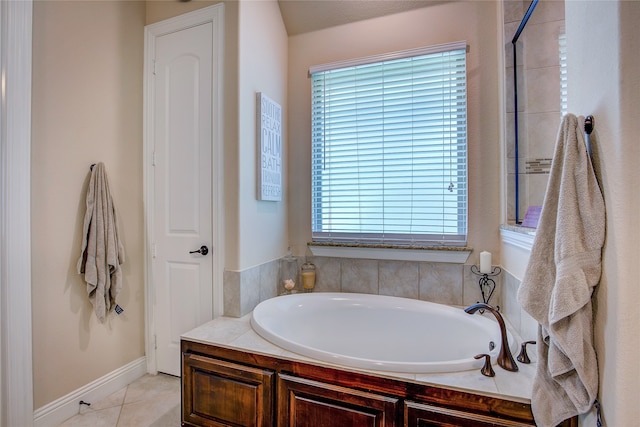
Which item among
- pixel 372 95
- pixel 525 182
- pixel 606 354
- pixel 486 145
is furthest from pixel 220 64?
pixel 606 354

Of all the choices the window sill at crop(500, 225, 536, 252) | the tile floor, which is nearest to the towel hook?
the window sill at crop(500, 225, 536, 252)

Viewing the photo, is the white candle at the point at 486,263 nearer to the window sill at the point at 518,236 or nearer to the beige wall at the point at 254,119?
the window sill at the point at 518,236

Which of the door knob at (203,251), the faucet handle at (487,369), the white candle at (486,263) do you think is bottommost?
the faucet handle at (487,369)

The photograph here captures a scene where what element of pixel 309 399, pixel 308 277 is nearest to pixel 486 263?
pixel 308 277

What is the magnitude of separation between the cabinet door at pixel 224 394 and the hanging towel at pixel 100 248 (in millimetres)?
775

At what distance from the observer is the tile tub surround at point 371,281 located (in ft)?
6.55

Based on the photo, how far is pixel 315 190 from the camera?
254cm

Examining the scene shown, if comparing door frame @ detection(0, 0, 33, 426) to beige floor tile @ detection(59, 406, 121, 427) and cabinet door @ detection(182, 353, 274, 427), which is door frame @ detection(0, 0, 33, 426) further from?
cabinet door @ detection(182, 353, 274, 427)

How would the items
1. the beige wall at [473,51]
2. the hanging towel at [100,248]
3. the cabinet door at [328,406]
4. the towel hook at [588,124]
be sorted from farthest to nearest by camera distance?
the beige wall at [473,51], the hanging towel at [100,248], the cabinet door at [328,406], the towel hook at [588,124]

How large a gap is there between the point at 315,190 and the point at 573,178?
5.92ft

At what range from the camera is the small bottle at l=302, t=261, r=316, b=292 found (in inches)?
95.0

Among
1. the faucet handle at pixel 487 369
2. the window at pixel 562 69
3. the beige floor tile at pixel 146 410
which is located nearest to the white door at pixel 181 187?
the beige floor tile at pixel 146 410

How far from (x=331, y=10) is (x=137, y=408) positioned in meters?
3.15

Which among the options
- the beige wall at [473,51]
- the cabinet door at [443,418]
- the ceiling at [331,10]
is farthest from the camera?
the ceiling at [331,10]
